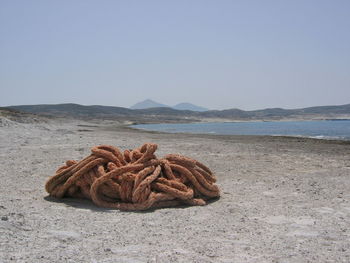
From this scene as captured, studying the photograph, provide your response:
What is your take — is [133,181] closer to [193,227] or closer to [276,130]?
[193,227]

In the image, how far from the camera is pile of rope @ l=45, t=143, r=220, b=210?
6.06m

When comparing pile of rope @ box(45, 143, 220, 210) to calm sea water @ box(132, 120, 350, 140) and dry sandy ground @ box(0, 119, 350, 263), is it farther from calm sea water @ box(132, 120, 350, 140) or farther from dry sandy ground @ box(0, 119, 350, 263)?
calm sea water @ box(132, 120, 350, 140)

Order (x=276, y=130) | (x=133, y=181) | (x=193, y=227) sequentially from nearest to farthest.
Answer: (x=193, y=227) → (x=133, y=181) → (x=276, y=130)

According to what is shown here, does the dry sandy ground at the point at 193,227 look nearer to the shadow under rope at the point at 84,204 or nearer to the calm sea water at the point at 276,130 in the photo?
the shadow under rope at the point at 84,204

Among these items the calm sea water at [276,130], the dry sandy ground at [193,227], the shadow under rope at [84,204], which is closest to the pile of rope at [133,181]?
the shadow under rope at [84,204]

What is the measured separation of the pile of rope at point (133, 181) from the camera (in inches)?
239

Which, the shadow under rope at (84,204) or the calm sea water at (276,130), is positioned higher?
the shadow under rope at (84,204)

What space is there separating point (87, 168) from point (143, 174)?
981mm

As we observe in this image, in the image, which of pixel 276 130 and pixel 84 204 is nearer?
pixel 84 204

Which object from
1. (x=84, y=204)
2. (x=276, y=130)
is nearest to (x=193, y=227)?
(x=84, y=204)

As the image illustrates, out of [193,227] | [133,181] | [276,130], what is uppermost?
[133,181]

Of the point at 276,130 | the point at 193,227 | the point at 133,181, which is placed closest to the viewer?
the point at 193,227

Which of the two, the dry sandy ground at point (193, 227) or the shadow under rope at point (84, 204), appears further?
the shadow under rope at point (84, 204)

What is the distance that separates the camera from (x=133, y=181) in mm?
6184
